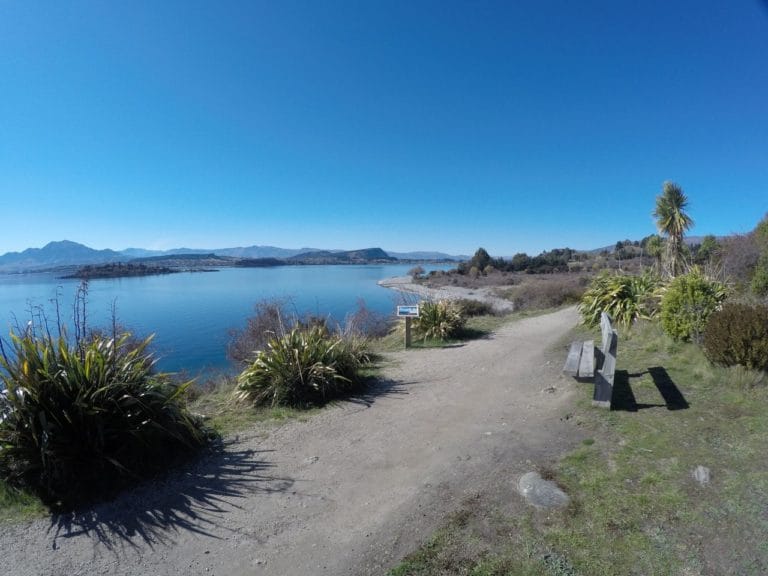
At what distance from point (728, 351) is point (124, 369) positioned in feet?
25.0

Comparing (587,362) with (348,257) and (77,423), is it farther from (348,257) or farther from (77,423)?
(348,257)

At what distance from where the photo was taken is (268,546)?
291cm

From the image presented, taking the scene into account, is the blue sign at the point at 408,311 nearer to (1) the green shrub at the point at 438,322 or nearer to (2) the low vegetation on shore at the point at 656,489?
(1) the green shrub at the point at 438,322

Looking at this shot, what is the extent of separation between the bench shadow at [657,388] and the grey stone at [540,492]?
2.23 meters

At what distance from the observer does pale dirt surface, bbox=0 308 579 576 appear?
2812 mm

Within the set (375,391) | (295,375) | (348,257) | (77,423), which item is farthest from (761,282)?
(348,257)

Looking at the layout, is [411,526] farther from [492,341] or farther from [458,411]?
[492,341]

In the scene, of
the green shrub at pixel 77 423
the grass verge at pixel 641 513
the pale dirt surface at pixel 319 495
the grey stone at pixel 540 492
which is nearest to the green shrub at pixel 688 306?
the grass verge at pixel 641 513

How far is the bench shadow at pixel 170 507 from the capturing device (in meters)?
3.10

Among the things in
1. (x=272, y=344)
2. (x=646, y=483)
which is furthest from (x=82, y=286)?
(x=646, y=483)

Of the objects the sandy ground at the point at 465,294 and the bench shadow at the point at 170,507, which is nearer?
the bench shadow at the point at 170,507

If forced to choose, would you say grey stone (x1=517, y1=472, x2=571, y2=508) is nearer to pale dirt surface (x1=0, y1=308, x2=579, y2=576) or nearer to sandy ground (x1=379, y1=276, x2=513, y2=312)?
pale dirt surface (x1=0, y1=308, x2=579, y2=576)

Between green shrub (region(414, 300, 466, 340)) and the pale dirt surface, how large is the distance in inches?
200

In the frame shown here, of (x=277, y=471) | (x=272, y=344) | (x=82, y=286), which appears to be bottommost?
(x=277, y=471)
